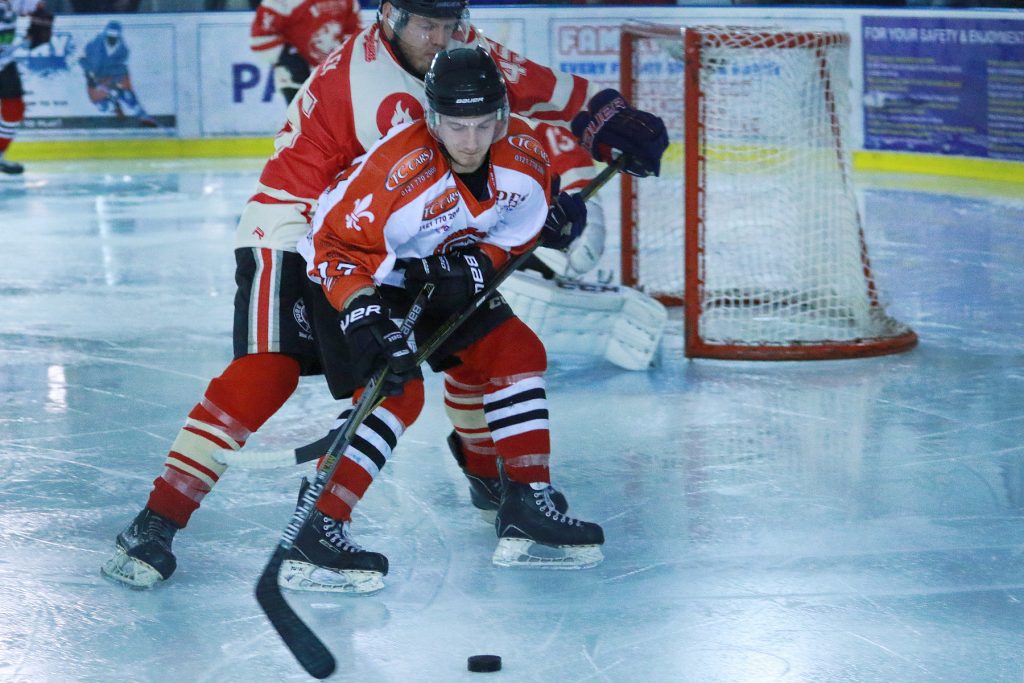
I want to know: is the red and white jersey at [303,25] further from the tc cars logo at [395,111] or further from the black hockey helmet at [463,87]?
the black hockey helmet at [463,87]

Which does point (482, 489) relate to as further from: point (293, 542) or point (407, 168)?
point (407, 168)

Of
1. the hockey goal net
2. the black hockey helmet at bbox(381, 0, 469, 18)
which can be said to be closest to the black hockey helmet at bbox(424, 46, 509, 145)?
the black hockey helmet at bbox(381, 0, 469, 18)

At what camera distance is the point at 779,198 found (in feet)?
15.3

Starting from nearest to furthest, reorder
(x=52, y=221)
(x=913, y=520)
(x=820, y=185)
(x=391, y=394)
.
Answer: (x=391, y=394) < (x=913, y=520) < (x=820, y=185) < (x=52, y=221)

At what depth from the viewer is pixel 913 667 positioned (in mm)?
2109

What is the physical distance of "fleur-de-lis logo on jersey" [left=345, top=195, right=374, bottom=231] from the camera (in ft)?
7.67

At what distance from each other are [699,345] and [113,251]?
2.91 m

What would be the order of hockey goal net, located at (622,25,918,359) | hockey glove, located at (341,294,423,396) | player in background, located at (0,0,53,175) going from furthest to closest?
player in background, located at (0,0,53,175) → hockey goal net, located at (622,25,918,359) → hockey glove, located at (341,294,423,396)

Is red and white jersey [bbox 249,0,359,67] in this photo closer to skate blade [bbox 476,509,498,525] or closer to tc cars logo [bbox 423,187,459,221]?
skate blade [bbox 476,509,498,525]

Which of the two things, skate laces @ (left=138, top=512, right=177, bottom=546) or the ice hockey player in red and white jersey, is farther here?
the ice hockey player in red and white jersey

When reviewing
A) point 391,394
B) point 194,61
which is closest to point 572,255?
point 391,394

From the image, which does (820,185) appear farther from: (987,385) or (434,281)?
(434,281)

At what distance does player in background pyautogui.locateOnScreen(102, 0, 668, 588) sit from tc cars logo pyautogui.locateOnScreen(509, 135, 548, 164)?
192 millimetres

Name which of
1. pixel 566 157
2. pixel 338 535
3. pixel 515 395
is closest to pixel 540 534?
pixel 515 395
